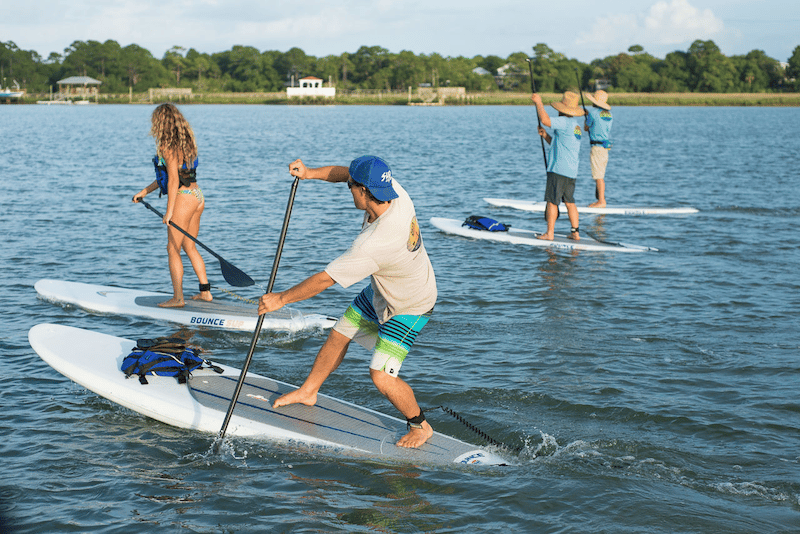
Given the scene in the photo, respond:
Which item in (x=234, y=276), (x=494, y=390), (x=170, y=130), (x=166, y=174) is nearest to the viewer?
(x=494, y=390)

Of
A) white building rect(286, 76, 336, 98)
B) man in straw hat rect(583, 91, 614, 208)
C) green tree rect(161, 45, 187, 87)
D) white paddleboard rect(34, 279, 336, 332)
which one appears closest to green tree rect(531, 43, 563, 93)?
white building rect(286, 76, 336, 98)

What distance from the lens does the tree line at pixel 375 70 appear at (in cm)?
11925

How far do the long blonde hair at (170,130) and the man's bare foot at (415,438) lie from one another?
12.3 ft

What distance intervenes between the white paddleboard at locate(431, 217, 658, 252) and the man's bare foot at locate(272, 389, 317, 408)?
300 inches

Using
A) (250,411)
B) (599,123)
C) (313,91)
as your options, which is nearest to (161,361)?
(250,411)

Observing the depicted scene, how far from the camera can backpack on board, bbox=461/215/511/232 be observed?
13.5 metres

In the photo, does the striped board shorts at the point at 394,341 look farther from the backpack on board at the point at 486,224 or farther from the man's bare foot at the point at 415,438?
the backpack on board at the point at 486,224

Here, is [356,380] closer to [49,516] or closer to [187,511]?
[187,511]

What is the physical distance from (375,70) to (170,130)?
137m

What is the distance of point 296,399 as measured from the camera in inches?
231

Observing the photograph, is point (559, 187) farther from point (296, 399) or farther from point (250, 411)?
point (250, 411)

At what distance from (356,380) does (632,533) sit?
10.4ft

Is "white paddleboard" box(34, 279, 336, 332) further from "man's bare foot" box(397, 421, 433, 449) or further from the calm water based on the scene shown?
"man's bare foot" box(397, 421, 433, 449)

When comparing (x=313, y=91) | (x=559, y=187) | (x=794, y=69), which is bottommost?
(x=559, y=187)
